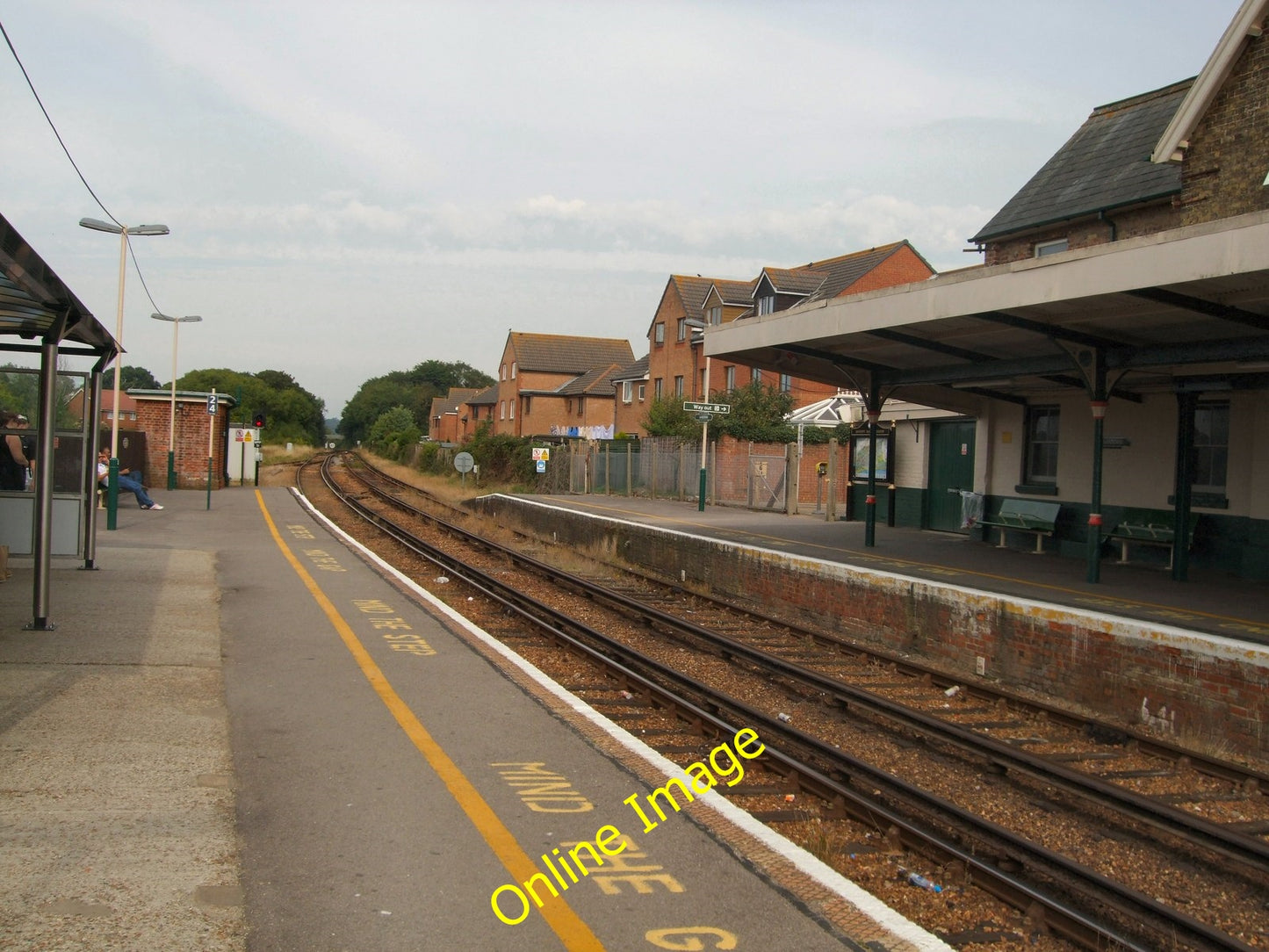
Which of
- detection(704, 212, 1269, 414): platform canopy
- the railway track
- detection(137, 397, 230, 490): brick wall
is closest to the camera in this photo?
the railway track

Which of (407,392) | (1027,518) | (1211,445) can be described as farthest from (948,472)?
(407,392)

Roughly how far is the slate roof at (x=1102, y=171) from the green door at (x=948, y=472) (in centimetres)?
379

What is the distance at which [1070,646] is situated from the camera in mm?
9422

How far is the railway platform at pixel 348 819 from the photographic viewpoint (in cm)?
401

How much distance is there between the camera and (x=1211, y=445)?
13.9 meters

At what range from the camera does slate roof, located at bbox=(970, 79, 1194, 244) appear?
59.6 feet

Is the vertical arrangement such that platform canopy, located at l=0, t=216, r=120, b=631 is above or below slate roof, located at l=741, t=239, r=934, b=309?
below

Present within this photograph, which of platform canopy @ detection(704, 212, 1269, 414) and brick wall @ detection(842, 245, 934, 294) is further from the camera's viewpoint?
brick wall @ detection(842, 245, 934, 294)

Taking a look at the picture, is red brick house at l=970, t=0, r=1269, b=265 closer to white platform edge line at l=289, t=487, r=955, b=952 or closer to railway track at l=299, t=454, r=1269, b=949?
railway track at l=299, t=454, r=1269, b=949

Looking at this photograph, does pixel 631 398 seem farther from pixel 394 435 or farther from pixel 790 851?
pixel 790 851

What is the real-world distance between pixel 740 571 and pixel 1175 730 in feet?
24.6

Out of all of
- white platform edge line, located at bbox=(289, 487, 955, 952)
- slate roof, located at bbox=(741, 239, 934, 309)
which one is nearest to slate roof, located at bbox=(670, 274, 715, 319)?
slate roof, located at bbox=(741, 239, 934, 309)

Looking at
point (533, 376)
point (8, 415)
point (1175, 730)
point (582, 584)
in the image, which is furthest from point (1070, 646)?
point (533, 376)

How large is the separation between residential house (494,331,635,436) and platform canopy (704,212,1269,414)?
43.7 m
